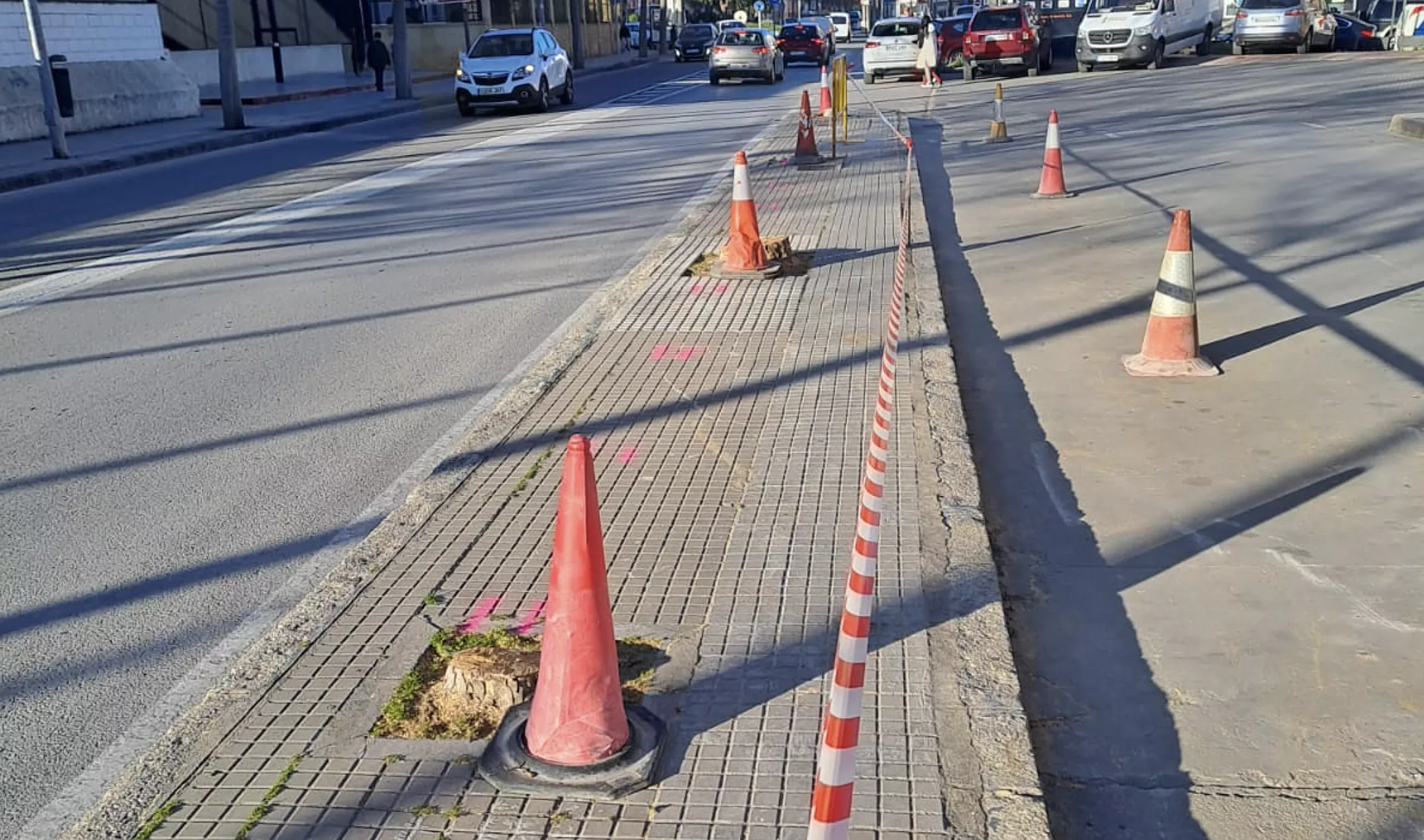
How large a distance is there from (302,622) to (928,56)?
101ft

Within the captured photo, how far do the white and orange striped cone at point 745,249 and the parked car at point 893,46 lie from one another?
90.7 ft

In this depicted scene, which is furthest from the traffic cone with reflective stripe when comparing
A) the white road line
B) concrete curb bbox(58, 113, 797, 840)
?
concrete curb bbox(58, 113, 797, 840)

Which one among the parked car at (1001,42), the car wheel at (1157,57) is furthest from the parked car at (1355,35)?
the parked car at (1001,42)

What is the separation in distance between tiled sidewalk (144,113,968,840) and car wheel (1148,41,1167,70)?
28864 millimetres

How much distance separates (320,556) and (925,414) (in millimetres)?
2841

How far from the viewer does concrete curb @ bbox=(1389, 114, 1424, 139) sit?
1703cm

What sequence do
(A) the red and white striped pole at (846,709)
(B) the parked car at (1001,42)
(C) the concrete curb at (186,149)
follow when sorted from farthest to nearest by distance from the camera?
(B) the parked car at (1001,42) → (C) the concrete curb at (186,149) → (A) the red and white striped pole at (846,709)

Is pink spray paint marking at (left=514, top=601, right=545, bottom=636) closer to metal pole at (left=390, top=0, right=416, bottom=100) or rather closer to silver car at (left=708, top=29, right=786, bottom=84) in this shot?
metal pole at (left=390, top=0, right=416, bottom=100)

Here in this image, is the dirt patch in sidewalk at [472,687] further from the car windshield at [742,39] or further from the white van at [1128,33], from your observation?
the car windshield at [742,39]

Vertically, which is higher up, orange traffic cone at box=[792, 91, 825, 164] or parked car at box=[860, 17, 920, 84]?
parked car at box=[860, 17, 920, 84]

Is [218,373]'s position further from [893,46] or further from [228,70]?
[893,46]

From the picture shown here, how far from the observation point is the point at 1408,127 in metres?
17.4

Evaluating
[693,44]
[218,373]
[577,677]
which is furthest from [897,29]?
[577,677]

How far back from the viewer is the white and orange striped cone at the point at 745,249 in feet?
31.8
